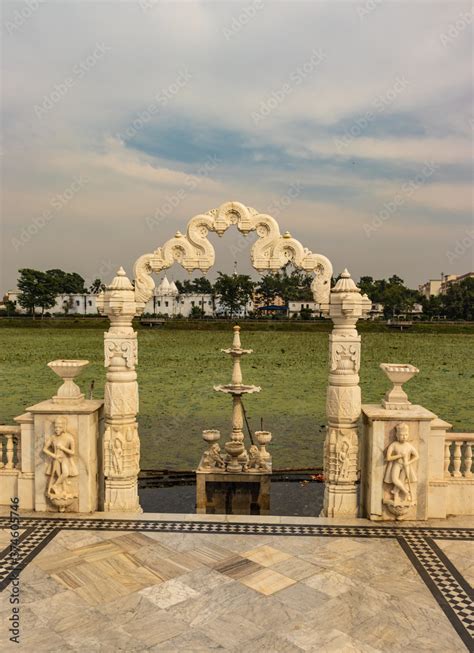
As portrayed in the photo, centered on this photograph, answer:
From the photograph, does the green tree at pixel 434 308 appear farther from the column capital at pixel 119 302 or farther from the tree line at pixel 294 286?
the column capital at pixel 119 302

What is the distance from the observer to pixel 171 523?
17.3 feet

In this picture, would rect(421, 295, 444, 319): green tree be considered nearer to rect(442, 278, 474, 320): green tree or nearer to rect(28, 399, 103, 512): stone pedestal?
rect(442, 278, 474, 320): green tree

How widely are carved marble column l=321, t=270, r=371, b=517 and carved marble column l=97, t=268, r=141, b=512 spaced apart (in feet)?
7.37

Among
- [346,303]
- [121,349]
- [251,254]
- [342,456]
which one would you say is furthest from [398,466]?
[121,349]

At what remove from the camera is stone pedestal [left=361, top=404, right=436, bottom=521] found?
17.4ft

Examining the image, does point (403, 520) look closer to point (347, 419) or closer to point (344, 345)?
point (347, 419)

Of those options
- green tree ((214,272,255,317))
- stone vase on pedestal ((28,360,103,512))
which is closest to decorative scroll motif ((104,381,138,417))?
stone vase on pedestal ((28,360,103,512))

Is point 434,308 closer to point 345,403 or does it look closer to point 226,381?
point 226,381

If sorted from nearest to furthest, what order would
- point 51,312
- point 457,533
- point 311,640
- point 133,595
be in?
point 311,640 < point 133,595 < point 457,533 < point 51,312

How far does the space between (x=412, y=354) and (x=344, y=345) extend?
92.7 ft

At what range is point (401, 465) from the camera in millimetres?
5305

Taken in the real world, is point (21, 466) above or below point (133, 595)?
above

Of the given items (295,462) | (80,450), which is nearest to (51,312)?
(295,462)
